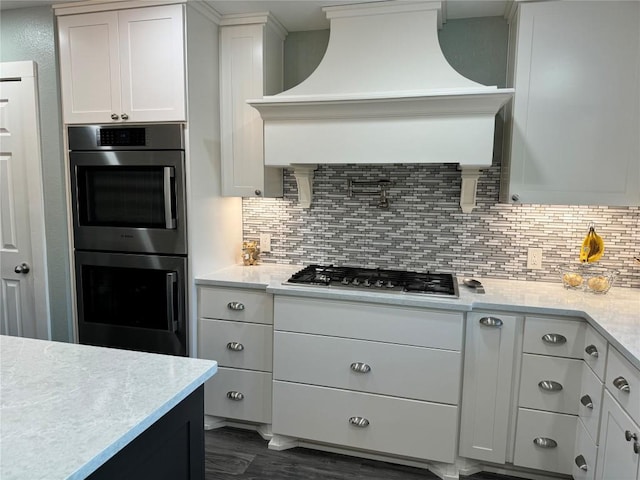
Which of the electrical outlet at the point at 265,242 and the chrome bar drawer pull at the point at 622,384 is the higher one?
the electrical outlet at the point at 265,242

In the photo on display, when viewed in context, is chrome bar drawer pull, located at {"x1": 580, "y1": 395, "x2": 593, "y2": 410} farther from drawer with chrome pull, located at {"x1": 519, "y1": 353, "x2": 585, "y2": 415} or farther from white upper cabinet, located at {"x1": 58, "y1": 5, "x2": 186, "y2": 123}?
white upper cabinet, located at {"x1": 58, "y1": 5, "x2": 186, "y2": 123}

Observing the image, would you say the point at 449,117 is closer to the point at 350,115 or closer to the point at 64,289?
the point at 350,115

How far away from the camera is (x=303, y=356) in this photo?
234 cm

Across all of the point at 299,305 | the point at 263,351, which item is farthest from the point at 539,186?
the point at 263,351

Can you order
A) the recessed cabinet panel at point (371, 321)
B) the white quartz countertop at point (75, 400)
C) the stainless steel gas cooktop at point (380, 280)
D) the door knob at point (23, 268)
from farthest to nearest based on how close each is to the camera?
the door knob at point (23, 268) < the stainless steel gas cooktop at point (380, 280) < the recessed cabinet panel at point (371, 321) < the white quartz countertop at point (75, 400)

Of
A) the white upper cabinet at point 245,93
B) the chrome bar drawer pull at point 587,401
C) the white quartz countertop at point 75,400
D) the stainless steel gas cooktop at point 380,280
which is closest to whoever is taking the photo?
the white quartz countertop at point 75,400

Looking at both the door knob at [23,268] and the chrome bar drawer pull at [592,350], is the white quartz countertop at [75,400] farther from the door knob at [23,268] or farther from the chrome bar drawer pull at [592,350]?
the chrome bar drawer pull at [592,350]

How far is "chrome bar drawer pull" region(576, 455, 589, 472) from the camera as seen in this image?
1.90 meters

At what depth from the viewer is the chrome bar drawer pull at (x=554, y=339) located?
2.03 metres

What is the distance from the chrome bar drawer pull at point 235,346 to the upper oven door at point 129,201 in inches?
23.4

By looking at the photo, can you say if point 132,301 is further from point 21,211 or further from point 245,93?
point 245,93

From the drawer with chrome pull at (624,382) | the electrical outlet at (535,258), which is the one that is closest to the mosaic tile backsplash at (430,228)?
the electrical outlet at (535,258)

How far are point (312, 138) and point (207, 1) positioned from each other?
0.94 m

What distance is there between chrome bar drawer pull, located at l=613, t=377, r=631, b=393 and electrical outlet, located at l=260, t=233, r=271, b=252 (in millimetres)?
2051
